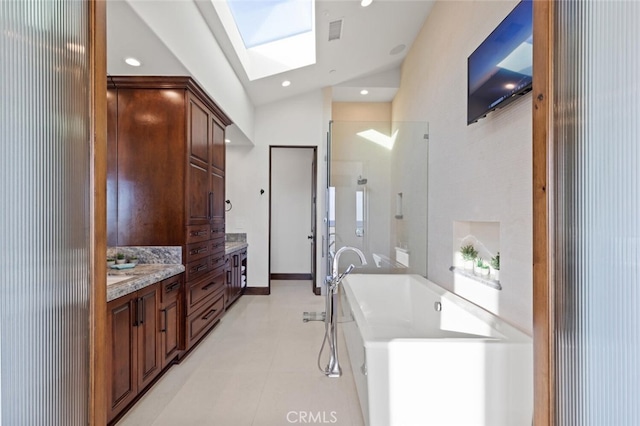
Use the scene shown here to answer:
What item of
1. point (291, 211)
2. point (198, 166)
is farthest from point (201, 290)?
point (291, 211)

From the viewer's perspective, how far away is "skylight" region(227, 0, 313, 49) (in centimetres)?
309

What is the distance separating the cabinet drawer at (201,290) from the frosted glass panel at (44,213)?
218 cm

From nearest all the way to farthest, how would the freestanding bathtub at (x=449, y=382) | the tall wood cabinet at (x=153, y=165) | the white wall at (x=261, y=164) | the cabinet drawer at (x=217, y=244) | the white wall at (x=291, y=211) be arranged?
1. the freestanding bathtub at (x=449, y=382)
2. the tall wood cabinet at (x=153, y=165)
3. the cabinet drawer at (x=217, y=244)
4. the white wall at (x=261, y=164)
5. the white wall at (x=291, y=211)

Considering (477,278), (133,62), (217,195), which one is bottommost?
(477,278)

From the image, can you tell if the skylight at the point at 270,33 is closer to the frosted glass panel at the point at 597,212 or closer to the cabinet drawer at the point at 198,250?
the cabinet drawer at the point at 198,250

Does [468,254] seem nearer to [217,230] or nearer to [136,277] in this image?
[136,277]

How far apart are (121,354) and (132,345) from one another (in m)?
0.11

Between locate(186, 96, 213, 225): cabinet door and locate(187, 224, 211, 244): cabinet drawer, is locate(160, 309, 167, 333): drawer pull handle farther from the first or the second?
locate(186, 96, 213, 225): cabinet door

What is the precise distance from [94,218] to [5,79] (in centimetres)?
31

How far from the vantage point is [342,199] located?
3.83m

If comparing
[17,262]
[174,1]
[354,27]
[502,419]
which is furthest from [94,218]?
[354,27]

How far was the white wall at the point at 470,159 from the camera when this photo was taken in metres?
1.74

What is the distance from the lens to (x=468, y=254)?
95.7 inches

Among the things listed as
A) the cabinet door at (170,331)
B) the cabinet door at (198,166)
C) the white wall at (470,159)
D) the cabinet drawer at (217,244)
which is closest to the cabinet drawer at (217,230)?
the cabinet drawer at (217,244)
